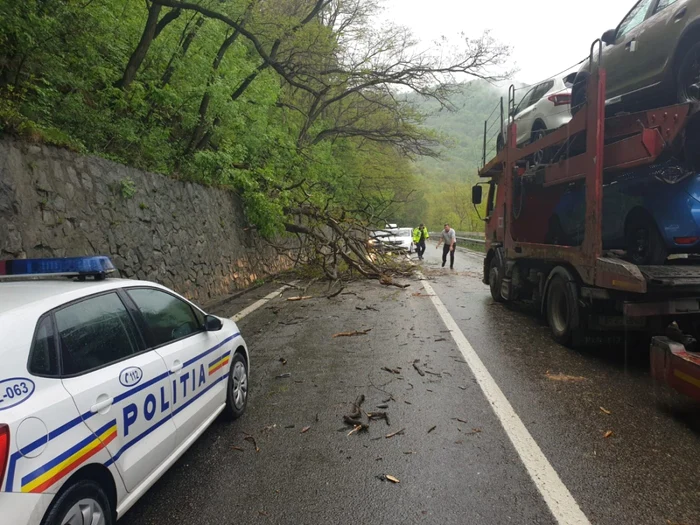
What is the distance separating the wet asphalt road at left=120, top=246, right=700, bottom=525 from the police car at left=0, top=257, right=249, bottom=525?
49 cm

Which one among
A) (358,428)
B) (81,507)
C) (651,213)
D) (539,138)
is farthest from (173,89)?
(81,507)

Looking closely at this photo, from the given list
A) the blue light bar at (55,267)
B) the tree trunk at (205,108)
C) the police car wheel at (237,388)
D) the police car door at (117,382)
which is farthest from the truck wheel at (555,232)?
the tree trunk at (205,108)

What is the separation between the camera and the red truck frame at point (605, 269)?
15.8 feet

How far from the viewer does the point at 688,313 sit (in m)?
5.15

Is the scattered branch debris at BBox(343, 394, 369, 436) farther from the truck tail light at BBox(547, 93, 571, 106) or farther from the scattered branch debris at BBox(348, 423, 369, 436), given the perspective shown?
the truck tail light at BBox(547, 93, 571, 106)

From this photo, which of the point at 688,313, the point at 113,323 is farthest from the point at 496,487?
the point at 688,313

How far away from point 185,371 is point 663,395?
179 inches

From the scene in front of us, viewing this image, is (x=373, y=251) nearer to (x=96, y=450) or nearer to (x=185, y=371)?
(x=185, y=371)

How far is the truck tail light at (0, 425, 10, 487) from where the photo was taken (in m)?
1.79

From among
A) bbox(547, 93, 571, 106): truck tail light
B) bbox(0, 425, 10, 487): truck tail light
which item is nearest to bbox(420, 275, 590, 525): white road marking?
bbox(0, 425, 10, 487): truck tail light

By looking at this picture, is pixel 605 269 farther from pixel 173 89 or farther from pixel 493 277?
pixel 173 89

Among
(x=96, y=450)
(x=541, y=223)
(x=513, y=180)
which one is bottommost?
(x=96, y=450)

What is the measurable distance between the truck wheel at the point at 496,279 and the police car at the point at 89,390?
7.61 meters

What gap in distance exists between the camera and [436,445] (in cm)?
369
